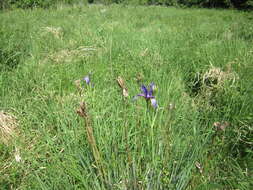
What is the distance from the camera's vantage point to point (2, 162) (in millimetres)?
1017

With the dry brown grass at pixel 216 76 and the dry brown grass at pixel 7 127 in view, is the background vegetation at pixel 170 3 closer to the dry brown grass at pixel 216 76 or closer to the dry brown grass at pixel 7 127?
the dry brown grass at pixel 7 127

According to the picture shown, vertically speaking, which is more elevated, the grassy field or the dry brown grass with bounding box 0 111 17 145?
the grassy field

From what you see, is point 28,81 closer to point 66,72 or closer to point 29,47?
point 66,72

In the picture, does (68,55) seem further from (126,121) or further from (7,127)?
(126,121)

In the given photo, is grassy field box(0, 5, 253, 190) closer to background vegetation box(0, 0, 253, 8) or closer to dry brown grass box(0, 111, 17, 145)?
dry brown grass box(0, 111, 17, 145)

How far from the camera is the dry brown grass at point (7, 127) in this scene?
116 centimetres

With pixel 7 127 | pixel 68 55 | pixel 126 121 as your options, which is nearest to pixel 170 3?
pixel 68 55

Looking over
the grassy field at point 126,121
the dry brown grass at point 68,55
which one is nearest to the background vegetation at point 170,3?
the dry brown grass at point 68,55

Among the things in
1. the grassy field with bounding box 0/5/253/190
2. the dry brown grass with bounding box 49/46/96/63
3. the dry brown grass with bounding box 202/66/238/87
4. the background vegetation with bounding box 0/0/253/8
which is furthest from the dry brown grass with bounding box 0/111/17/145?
the background vegetation with bounding box 0/0/253/8

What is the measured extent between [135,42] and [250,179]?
2213mm

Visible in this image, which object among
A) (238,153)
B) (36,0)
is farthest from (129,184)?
(36,0)

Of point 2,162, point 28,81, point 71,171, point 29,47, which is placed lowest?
point 2,162

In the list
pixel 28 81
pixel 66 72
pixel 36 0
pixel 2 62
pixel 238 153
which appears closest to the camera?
pixel 238 153

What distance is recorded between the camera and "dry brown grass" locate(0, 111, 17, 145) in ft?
3.81
